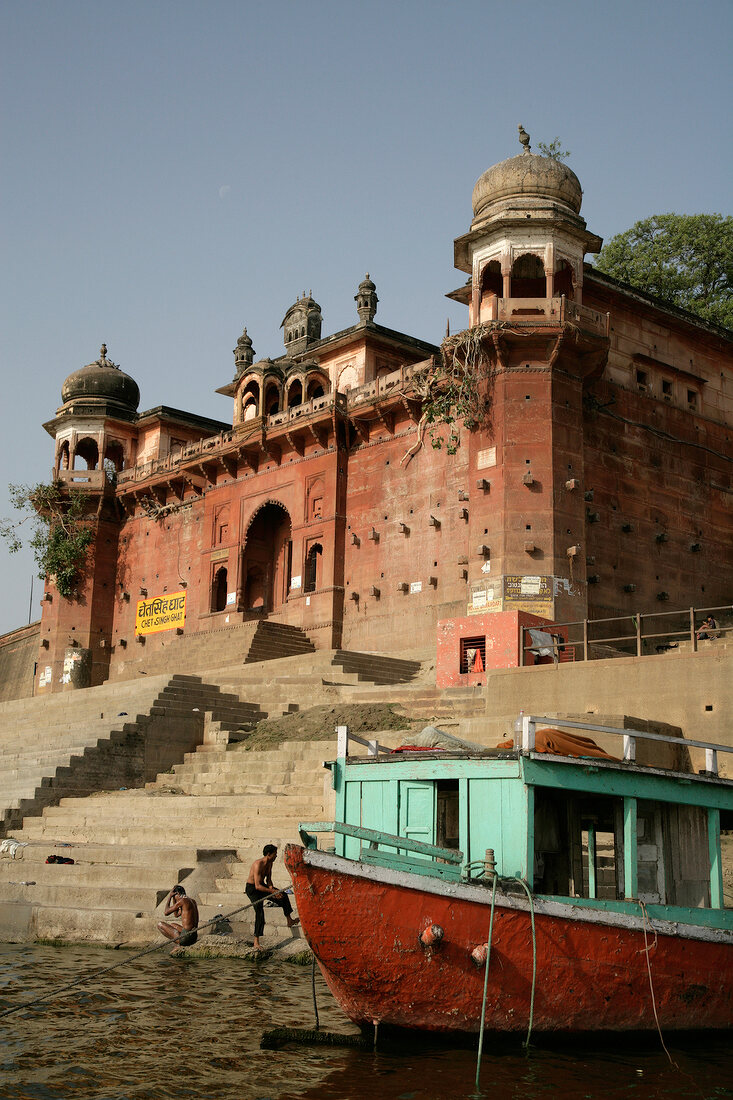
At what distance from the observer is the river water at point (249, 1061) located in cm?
657

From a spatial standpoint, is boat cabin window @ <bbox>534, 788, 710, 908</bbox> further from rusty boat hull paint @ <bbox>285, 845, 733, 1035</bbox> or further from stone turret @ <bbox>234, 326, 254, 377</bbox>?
stone turret @ <bbox>234, 326, 254, 377</bbox>

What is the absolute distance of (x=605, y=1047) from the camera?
302 inches

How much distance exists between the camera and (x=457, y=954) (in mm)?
7219

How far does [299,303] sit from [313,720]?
2234 cm

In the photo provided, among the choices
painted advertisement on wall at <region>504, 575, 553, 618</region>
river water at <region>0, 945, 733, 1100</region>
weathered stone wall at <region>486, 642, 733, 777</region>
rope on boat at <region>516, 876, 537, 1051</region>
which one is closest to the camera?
river water at <region>0, 945, 733, 1100</region>

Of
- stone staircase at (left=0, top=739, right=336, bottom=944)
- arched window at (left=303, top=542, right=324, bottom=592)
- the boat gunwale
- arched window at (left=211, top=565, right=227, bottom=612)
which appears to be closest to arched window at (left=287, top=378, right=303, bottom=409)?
arched window at (left=303, top=542, right=324, bottom=592)

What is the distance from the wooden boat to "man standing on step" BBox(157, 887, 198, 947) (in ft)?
7.17

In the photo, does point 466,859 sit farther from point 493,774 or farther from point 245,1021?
point 245,1021

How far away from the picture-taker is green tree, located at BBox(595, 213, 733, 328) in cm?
3225

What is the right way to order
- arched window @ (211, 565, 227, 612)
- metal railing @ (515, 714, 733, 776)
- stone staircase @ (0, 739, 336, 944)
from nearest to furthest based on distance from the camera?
metal railing @ (515, 714, 733, 776) → stone staircase @ (0, 739, 336, 944) → arched window @ (211, 565, 227, 612)

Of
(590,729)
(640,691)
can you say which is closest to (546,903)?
(590,729)

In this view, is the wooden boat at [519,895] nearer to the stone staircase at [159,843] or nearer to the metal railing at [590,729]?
the metal railing at [590,729]

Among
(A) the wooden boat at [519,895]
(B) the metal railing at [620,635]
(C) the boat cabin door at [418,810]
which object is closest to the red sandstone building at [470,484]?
(B) the metal railing at [620,635]

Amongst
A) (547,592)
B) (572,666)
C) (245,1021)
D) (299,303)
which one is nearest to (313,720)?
(572,666)
